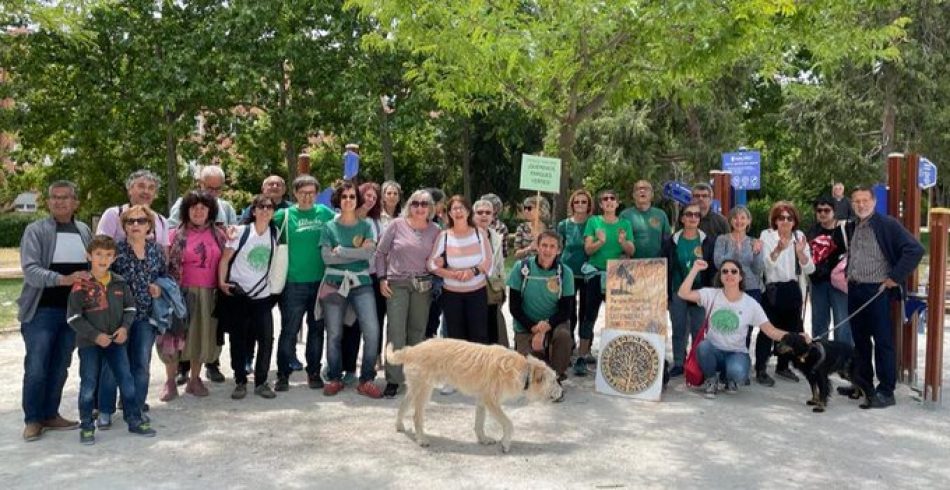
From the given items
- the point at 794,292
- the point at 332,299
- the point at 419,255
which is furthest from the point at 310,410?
the point at 794,292

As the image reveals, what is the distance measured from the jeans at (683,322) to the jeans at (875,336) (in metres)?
1.31

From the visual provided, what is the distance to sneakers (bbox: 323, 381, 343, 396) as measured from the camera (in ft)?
23.2

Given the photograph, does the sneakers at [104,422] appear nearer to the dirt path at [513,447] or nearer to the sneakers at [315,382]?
the dirt path at [513,447]

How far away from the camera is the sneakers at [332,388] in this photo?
7.07m

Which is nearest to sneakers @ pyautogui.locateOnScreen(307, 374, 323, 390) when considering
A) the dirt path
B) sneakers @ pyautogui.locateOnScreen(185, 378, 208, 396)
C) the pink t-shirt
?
the dirt path

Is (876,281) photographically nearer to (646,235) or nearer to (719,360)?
(719,360)

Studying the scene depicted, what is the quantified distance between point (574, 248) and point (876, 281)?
2696mm

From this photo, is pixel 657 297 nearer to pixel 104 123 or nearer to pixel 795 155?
pixel 104 123

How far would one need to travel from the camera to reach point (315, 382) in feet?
24.2

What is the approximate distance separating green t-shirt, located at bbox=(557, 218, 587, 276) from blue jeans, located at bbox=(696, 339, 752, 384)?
1.43 m

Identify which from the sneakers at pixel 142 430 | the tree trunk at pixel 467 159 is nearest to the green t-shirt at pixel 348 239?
the sneakers at pixel 142 430

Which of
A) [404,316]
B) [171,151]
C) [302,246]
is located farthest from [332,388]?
[171,151]

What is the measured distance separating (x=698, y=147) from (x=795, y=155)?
4203 mm

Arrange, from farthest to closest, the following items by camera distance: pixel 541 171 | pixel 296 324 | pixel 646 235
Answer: pixel 541 171 → pixel 646 235 → pixel 296 324
